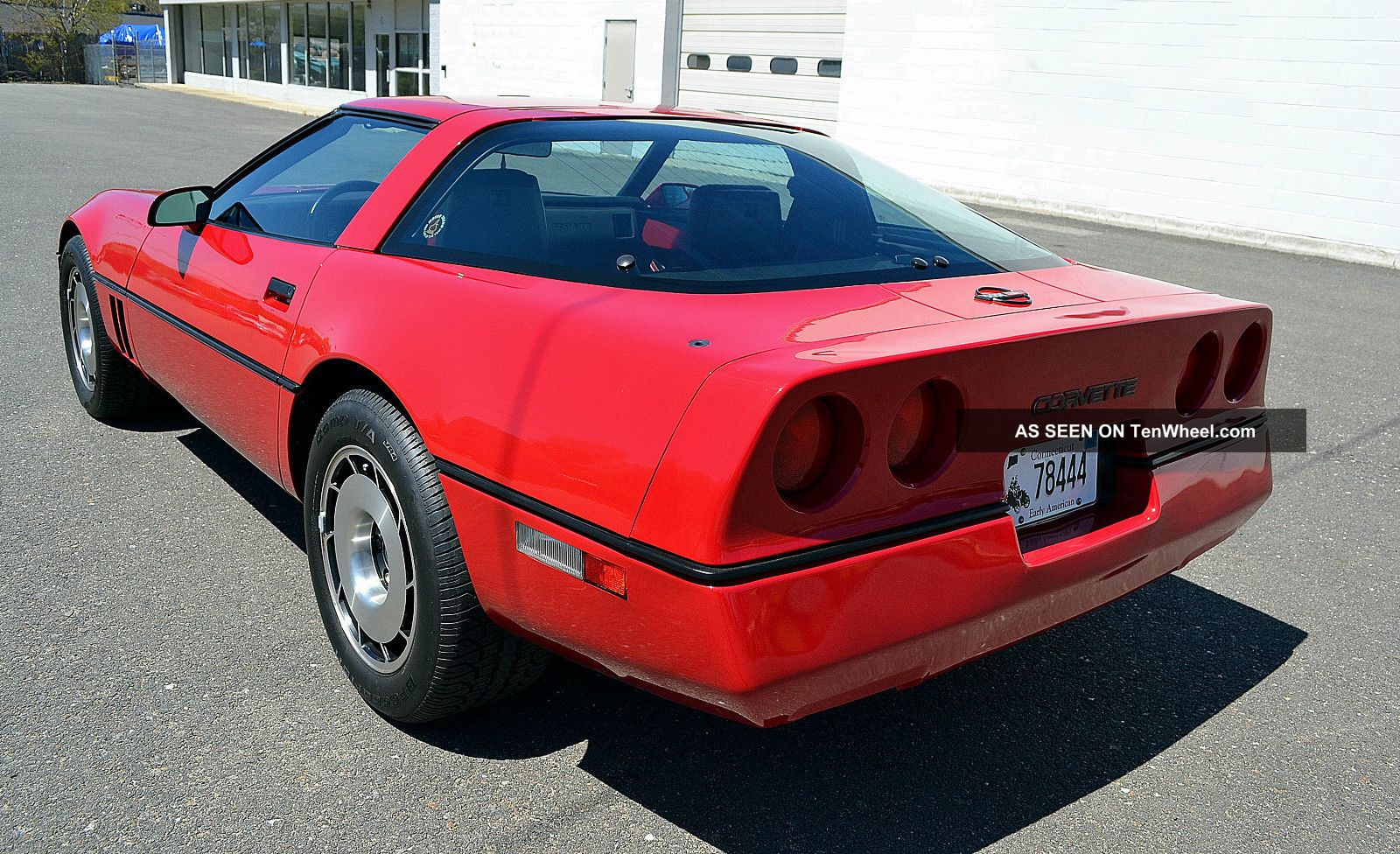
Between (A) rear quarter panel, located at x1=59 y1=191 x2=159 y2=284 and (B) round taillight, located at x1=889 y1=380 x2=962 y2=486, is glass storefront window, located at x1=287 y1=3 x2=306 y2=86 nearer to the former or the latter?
(A) rear quarter panel, located at x1=59 y1=191 x2=159 y2=284

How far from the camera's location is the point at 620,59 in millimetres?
21328

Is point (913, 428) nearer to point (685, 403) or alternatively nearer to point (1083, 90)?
point (685, 403)

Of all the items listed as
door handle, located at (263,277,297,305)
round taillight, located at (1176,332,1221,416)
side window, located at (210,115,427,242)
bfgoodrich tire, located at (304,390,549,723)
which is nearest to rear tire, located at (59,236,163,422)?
side window, located at (210,115,427,242)

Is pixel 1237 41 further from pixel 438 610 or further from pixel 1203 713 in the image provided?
pixel 438 610

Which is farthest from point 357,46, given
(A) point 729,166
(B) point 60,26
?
(A) point 729,166

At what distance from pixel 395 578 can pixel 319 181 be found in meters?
1.51

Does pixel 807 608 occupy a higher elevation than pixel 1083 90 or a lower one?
lower

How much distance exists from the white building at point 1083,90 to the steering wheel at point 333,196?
5.15 metres

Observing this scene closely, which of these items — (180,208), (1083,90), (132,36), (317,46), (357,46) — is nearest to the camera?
(180,208)

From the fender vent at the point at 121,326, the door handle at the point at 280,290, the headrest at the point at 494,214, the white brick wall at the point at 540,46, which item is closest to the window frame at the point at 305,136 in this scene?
the door handle at the point at 280,290

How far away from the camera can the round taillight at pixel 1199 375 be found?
260 cm

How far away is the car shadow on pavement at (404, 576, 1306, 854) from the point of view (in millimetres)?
2340

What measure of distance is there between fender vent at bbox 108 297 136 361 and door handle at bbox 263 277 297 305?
1321 millimetres

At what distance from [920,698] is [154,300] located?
2.77 meters
